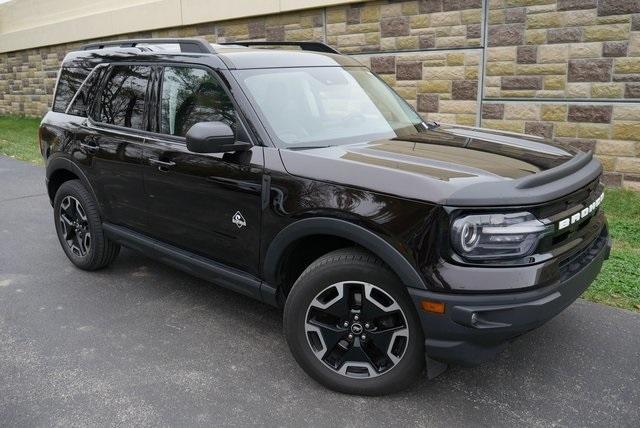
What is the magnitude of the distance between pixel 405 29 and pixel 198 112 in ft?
16.5

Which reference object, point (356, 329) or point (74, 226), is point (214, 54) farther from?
point (74, 226)

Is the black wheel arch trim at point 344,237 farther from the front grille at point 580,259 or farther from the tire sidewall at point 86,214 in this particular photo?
the tire sidewall at point 86,214

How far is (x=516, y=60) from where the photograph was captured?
7.04 metres

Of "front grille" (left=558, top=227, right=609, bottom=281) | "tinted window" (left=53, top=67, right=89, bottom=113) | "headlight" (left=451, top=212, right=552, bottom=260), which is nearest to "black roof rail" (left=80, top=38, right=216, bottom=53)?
"tinted window" (left=53, top=67, right=89, bottom=113)

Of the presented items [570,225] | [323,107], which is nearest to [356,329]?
[570,225]

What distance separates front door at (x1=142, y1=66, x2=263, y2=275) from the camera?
3324 millimetres

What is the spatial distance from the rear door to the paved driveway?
28.5 inches

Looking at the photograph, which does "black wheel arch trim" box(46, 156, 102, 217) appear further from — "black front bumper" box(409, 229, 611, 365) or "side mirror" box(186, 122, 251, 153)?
"black front bumper" box(409, 229, 611, 365)

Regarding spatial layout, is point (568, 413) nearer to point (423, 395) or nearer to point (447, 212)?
point (423, 395)

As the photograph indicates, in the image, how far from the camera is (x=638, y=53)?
6219 mm

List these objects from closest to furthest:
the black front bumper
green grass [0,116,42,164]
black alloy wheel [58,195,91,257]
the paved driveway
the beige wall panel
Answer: the black front bumper, the paved driveway, black alloy wheel [58,195,91,257], green grass [0,116,42,164], the beige wall panel

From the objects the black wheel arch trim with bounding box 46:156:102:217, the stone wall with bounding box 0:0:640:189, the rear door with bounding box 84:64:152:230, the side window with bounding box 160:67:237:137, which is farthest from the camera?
the stone wall with bounding box 0:0:640:189

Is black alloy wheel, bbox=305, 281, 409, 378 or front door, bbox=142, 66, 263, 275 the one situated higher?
front door, bbox=142, 66, 263, 275

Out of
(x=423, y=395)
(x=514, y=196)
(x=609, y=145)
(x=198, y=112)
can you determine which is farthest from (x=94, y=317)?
(x=609, y=145)
